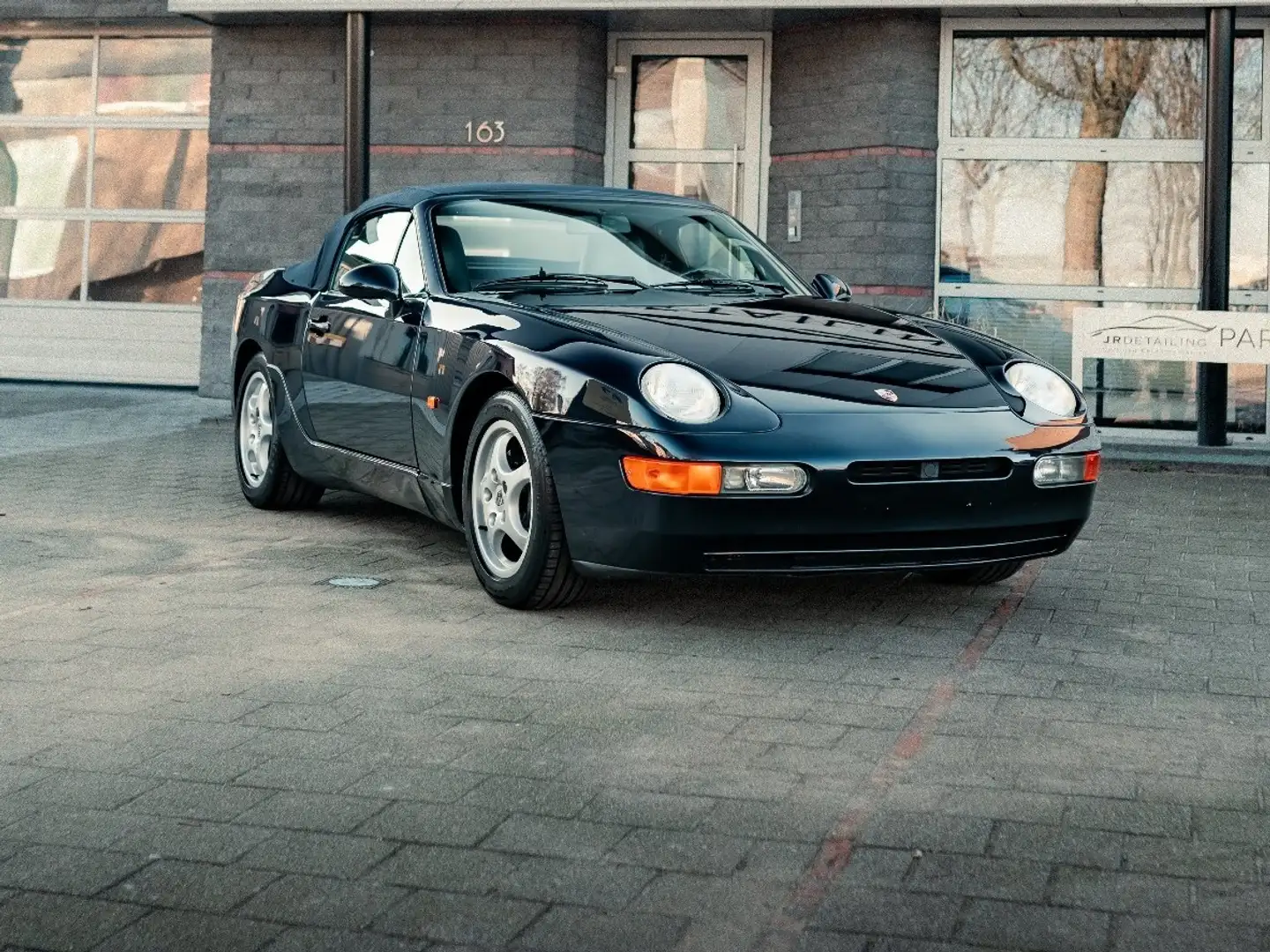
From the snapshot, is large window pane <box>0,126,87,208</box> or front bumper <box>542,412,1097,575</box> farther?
large window pane <box>0,126,87,208</box>

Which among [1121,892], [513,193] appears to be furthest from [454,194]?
[1121,892]

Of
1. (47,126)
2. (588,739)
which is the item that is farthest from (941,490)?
(47,126)

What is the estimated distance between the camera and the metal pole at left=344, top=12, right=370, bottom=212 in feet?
43.9

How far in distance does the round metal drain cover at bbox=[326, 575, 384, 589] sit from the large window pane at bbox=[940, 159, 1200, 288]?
8.21 meters

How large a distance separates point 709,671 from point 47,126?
43.9ft

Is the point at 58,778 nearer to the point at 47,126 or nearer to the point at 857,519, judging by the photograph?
the point at 857,519

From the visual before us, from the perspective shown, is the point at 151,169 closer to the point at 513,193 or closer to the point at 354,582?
the point at 513,193

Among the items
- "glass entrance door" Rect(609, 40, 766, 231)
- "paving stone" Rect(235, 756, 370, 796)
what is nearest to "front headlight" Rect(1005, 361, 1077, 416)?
"paving stone" Rect(235, 756, 370, 796)

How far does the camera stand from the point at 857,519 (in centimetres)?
542

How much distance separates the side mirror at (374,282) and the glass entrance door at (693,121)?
7.86 meters

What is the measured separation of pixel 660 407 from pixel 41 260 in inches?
501

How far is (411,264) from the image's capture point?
6.93 m

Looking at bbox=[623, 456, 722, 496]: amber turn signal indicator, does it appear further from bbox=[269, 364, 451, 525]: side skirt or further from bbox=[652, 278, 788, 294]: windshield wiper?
bbox=[652, 278, 788, 294]: windshield wiper

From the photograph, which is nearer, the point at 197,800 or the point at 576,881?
the point at 576,881
